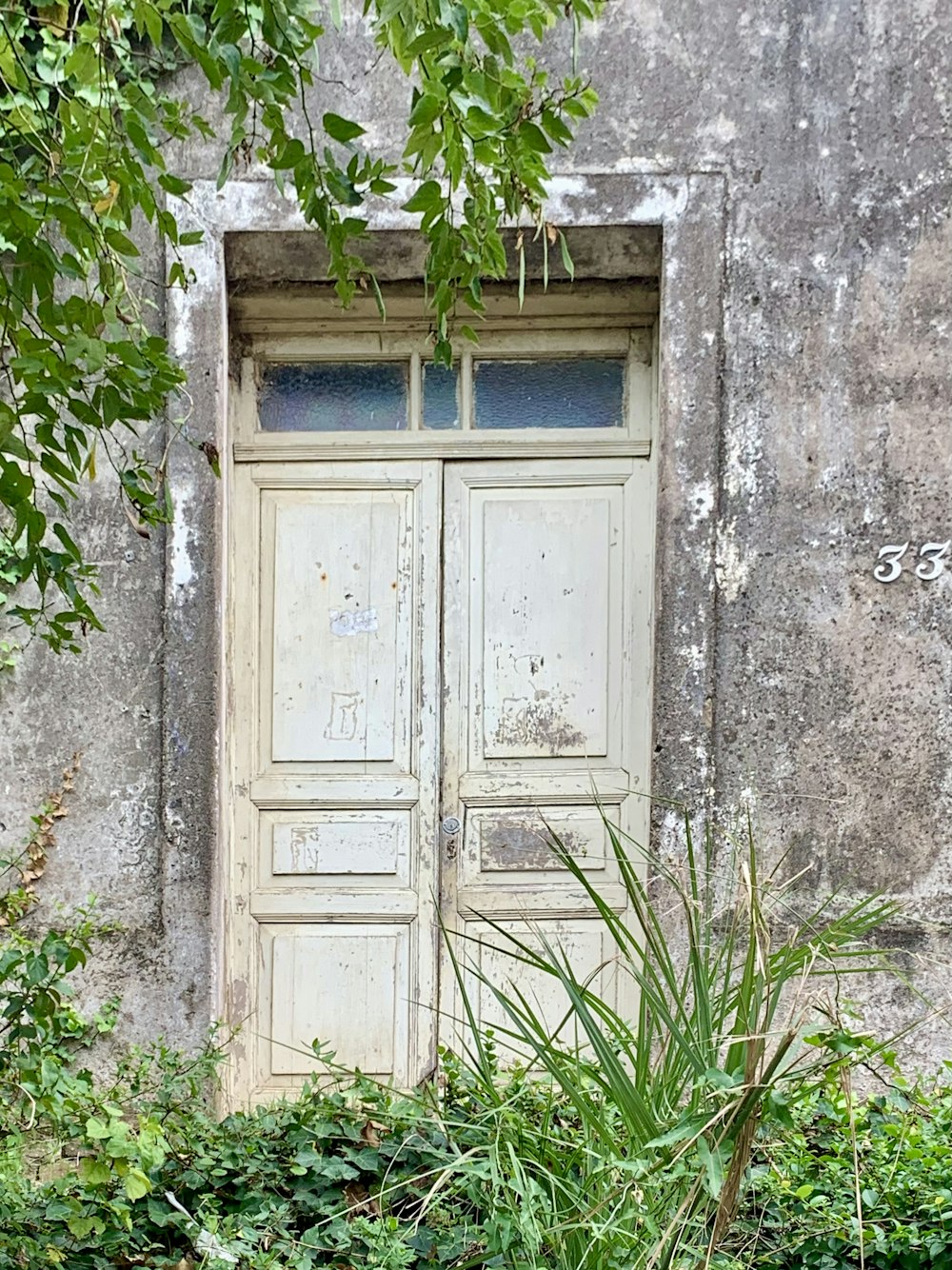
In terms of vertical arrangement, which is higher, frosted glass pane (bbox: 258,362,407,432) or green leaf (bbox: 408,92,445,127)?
frosted glass pane (bbox: 258,362,407,432)

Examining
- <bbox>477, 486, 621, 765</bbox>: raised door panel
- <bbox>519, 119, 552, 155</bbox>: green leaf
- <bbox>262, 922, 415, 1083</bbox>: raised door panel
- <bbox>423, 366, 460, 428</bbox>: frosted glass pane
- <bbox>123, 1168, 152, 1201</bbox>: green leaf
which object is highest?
<bbox>423, 366, 460, 428</bbox>: frosted glass pane

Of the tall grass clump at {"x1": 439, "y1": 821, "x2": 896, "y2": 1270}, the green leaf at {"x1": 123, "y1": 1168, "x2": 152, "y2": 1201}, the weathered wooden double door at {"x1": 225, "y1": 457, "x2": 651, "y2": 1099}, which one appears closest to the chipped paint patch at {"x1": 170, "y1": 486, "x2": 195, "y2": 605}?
the weathered wooden double door at {"x1": 225, "y1": 457, "x2": 651, "y2": 1099}

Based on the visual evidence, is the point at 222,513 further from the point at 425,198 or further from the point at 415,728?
the point at 425,198

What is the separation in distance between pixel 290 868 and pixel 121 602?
41.2 inches

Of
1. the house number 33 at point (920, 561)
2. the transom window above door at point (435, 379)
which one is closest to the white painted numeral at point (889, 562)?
the house number 33 at point (920, 561)

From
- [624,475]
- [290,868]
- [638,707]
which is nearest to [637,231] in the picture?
[624,475]

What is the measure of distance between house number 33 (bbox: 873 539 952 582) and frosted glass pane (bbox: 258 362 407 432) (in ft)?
5.37

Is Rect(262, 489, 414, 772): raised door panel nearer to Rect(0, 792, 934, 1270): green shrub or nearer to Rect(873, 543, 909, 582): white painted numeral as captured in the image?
Rect(0, 792, 934, 1270): green shrub

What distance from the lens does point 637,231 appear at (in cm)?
371

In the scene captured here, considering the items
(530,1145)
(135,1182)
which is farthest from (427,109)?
(135,1182)

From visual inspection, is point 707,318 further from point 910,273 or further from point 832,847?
point 832,847

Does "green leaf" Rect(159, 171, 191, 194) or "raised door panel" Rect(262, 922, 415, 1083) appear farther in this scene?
"raised door panel" Rect(262, 922, 415, 1083)

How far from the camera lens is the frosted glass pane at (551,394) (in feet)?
13.1

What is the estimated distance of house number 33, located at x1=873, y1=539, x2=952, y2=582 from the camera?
3.61 meters
